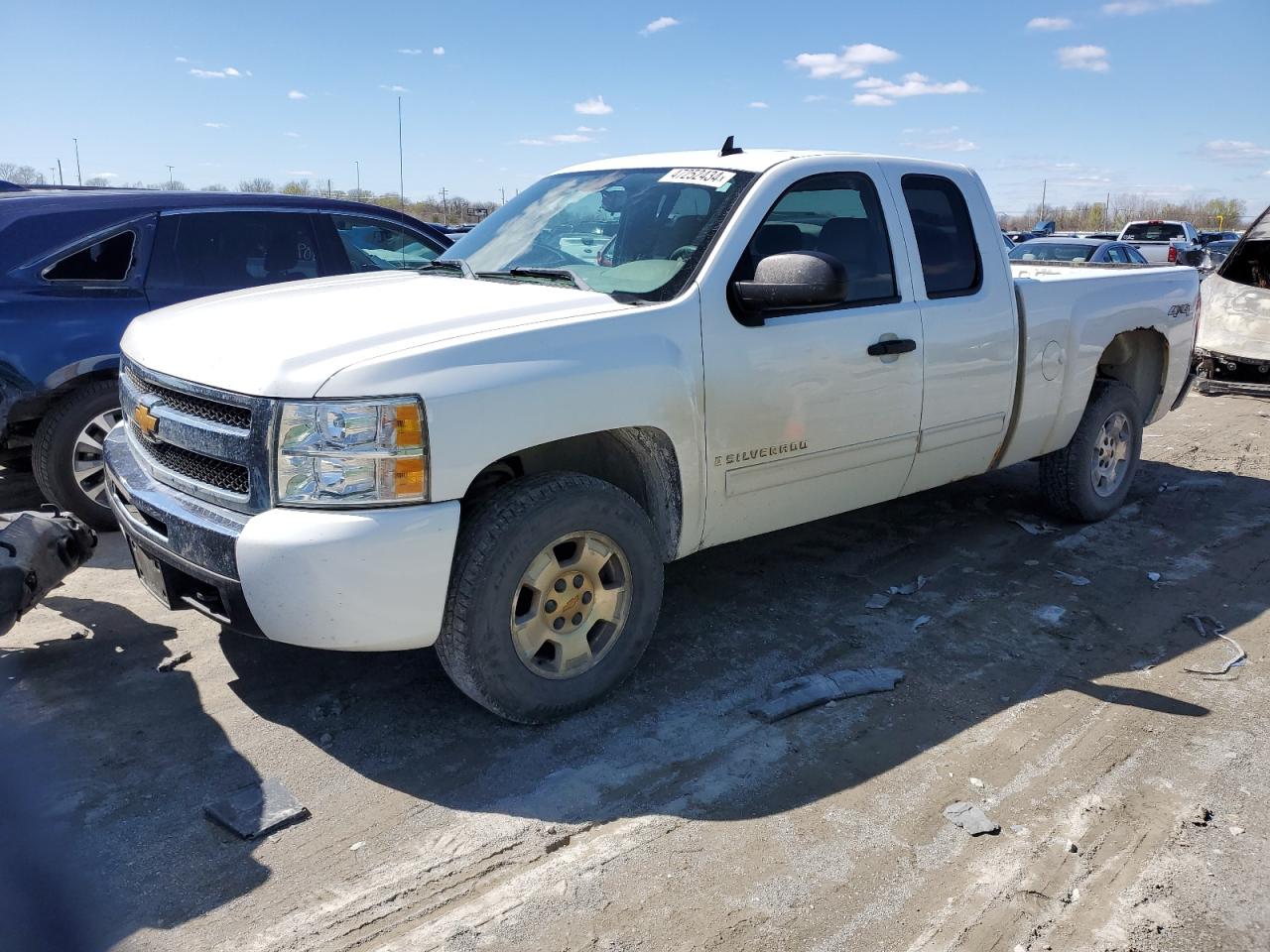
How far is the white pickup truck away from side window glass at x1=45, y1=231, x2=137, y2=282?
1.82 meters

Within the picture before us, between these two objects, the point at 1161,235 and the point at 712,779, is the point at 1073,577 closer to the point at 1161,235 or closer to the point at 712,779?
the point at 712,779

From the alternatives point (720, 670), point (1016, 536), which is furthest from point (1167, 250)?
point (720, 670)

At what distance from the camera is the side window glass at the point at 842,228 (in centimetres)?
420

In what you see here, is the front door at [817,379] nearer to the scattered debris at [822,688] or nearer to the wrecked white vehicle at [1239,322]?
the scattered debris at [822,688]

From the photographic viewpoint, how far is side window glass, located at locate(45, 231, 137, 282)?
555cm

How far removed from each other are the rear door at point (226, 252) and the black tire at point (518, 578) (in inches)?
136

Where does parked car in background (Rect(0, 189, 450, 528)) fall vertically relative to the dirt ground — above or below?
above

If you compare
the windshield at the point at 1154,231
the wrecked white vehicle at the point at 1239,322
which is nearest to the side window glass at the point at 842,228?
the wrecked white vehicle at the point at 1239,322

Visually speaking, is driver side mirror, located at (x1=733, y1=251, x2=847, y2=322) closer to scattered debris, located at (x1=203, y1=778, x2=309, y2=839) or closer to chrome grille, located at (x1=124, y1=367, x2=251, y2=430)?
chrome grille, located at (x1=124, y1=367, x2=251, y2=430)

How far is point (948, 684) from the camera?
404 centimetres

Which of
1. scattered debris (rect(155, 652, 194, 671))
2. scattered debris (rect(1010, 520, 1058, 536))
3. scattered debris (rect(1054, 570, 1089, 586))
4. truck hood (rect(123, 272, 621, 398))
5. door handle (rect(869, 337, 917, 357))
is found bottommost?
scattered debris (rect(155, 652, 194, 671))

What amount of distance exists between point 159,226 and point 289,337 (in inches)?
132

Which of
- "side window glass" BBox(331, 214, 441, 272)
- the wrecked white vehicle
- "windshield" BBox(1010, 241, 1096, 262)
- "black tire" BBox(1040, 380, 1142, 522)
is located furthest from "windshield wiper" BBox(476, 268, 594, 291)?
"windshield" BBox(1010, 241, 1096, 262)

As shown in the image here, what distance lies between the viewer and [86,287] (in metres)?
5.60
